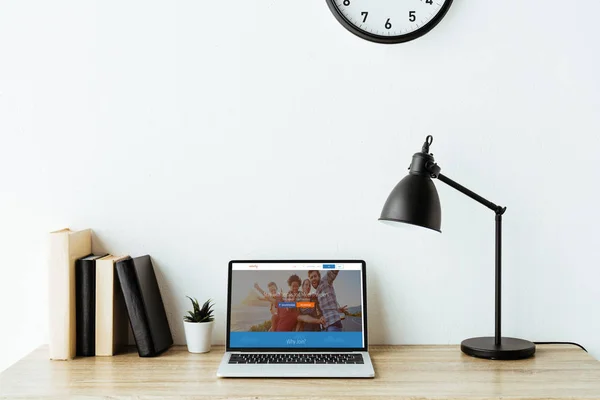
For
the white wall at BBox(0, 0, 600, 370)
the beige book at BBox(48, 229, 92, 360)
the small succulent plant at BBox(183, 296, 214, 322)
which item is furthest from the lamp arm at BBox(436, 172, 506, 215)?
the beige book at BBox(48, 229, 92, 360)

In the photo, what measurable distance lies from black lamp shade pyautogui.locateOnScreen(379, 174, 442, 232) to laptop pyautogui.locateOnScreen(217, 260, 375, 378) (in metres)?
0.20

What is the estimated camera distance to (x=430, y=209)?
1.51m

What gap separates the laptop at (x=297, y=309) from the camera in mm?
1599

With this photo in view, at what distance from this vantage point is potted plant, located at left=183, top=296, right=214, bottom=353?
63.8 inches

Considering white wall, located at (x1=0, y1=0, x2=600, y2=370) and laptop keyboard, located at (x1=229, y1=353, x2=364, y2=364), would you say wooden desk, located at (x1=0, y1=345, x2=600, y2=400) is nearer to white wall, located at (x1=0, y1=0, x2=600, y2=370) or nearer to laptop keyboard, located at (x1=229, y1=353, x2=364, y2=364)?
laptop keyboard, located at (x1=229, y1=353, x2=364, y2=364)

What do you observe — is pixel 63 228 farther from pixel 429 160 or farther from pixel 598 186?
pixel 598 186

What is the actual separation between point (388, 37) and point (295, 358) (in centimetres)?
80

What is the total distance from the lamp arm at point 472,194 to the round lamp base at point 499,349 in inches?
12.1

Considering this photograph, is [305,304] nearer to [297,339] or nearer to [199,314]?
[297,339]

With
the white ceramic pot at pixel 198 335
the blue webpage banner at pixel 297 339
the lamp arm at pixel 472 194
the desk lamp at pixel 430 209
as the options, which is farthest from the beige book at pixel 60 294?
the lamp arm at pixel 472 194

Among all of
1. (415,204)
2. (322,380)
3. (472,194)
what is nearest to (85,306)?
(322,380)

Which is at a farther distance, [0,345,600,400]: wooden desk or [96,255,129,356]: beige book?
[96,255,129,356]: beige book

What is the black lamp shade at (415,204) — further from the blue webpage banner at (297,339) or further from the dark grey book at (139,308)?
the dark grey book at (139,308)

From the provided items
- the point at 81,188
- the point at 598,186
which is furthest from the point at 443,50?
the point at 81,188
